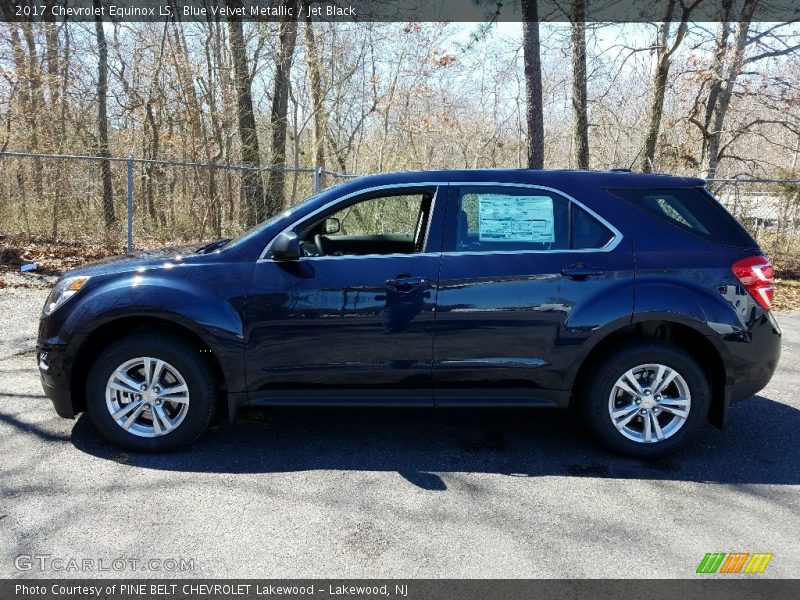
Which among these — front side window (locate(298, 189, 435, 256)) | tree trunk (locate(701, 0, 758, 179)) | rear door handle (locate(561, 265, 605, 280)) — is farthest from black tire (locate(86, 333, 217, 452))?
tree trunk (locate(701, 0, 758, 179))

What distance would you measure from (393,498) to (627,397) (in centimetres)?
166

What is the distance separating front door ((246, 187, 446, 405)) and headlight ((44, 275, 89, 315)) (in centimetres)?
113

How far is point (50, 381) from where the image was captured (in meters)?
3.78

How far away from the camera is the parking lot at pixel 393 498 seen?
277cm

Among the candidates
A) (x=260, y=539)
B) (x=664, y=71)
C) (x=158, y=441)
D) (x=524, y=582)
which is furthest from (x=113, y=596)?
(x=664, y=71)

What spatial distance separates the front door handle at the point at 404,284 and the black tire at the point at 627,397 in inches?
49.6

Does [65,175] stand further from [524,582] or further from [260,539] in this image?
[524,582]

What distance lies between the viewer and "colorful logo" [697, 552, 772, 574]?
2.75 m

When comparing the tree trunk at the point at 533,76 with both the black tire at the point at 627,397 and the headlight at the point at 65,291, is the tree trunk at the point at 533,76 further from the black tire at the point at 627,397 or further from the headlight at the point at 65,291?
the headlight at the point at 65,291

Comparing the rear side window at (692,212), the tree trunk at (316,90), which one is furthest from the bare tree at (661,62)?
the rear side window at (692,212)

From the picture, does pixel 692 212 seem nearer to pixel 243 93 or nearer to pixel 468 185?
pixel 468 185

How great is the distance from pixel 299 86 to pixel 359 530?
1643 centimetres

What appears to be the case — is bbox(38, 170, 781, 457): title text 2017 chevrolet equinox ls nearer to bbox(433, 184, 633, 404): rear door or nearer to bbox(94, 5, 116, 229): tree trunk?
bbox(433, 184, 633, 404): rear door

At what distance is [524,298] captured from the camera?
3705 millimetres
